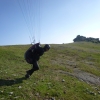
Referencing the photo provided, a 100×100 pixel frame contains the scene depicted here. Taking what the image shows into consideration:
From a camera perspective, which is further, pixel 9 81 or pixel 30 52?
pixel 30 52

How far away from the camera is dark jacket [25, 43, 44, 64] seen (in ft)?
49.4

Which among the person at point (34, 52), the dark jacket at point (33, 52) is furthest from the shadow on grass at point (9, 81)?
the dark jacket at point (33, 52)

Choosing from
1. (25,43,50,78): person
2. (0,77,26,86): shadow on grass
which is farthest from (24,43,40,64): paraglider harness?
(0,77,26,86): shadow on grass

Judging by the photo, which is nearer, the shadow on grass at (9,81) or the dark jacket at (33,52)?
the shadow on grass at (9,81)

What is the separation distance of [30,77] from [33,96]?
12.8 ft

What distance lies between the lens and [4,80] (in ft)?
49.4

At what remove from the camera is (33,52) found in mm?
15227

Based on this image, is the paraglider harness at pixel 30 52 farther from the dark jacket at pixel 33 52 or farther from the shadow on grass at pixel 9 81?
the shadow on grass at pixel 9 81

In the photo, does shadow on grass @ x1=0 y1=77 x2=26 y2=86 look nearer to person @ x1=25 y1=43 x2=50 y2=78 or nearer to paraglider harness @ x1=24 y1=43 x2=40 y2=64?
person @ x1=25 y1=43 x2=50 y2=78

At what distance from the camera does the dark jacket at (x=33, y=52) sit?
1507 centimetres

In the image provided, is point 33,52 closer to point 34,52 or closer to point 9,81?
point 34,52

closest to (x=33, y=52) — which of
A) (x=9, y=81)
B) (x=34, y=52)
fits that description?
(x=34, y=52)

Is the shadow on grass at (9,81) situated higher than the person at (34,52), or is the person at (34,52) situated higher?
the person at (34,52)

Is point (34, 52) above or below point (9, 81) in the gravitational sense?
above
